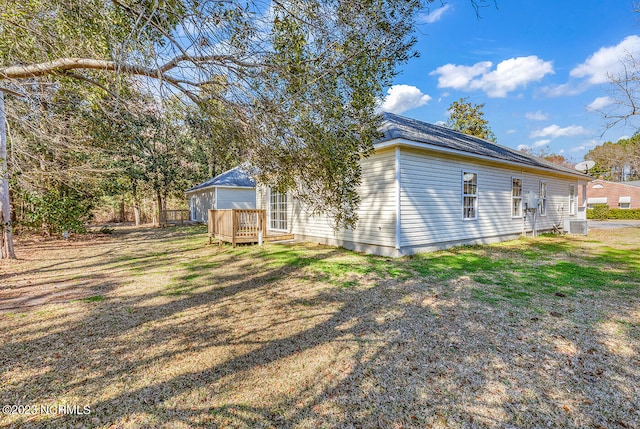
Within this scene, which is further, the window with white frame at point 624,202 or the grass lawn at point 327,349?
the window with white frame at point 624,202

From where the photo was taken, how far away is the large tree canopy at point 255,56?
10.1ft

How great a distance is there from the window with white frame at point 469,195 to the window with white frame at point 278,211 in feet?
20.9

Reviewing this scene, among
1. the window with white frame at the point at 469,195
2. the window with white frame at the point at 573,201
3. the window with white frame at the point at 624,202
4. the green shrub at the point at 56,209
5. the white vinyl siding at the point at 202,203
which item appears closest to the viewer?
the window with white frame at the point at 469,195

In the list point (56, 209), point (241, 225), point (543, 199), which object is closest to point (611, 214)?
point (543, 199)

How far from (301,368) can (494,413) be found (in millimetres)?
1601

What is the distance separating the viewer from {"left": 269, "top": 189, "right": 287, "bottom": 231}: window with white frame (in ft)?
39.6

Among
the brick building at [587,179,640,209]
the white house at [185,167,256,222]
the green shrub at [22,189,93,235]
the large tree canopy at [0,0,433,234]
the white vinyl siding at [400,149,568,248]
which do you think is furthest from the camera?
the brick building at [587,179,640,209]

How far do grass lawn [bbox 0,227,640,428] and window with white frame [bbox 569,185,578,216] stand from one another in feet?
34.4

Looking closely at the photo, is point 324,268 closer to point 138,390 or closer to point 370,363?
point 370,363

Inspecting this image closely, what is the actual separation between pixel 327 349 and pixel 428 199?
6232 mm

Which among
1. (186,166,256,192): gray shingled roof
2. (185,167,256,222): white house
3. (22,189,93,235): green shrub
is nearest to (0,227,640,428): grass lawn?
(22,189,93,235): green shrub

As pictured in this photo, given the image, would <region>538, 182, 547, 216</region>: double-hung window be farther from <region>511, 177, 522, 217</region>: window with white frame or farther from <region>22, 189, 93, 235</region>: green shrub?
<region>22, 189, 93, 235</region>: green shrub

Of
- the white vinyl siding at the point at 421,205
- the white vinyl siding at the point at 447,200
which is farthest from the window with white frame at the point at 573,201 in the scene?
the white vinyl siding at the point at 421,205

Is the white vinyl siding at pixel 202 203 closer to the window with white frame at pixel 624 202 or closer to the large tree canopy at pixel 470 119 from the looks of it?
the large tree canopy at pixel 470 119
